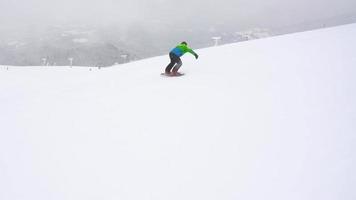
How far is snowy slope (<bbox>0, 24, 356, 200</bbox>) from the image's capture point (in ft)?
18.5

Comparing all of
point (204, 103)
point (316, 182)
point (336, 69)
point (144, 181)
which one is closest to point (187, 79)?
point (204, 103)

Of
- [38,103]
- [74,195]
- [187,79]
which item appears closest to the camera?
[74,195]

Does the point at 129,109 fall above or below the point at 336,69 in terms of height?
below

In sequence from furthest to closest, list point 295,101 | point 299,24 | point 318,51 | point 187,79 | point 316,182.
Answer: point 299,24 < point 318,51 < point 187,79 < point 295,101 < point 316,182

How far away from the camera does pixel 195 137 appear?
744 cm

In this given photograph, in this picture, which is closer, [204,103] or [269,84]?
[204,103]

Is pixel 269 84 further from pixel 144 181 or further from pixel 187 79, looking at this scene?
pixel 144 181

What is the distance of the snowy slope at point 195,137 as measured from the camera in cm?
562

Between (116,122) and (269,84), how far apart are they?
5007 mm

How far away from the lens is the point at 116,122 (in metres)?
8.80

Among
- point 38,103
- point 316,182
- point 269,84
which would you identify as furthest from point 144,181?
point 38,103

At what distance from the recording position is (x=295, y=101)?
8672 mm

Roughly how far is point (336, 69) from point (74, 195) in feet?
30.2

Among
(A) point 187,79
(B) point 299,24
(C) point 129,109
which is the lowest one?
(C) point 129,109
